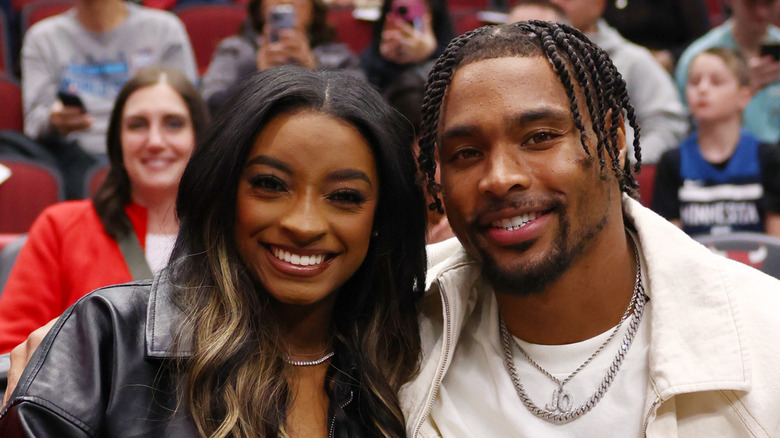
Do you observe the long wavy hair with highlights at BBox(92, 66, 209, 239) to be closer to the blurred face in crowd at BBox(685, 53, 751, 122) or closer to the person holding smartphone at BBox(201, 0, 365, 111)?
the person holding smartphone at BBox(201, 0, 365, 111)

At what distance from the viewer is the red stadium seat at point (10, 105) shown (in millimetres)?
4828

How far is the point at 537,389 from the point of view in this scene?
210 centimetres

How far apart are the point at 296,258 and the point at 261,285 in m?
0.14

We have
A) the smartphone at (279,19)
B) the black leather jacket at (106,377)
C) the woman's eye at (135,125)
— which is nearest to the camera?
the black leather jacket at (106,377)

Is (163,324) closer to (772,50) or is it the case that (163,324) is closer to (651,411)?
(651,411)

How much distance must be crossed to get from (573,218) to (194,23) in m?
4.17

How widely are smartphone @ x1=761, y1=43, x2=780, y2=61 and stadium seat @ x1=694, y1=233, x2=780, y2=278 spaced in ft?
8.27

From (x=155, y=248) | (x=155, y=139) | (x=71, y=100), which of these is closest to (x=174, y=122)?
(x=155, y=139)

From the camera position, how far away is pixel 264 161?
204cm

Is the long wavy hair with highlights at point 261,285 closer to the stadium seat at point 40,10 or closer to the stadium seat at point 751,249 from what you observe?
the stadium seat at point 751,249

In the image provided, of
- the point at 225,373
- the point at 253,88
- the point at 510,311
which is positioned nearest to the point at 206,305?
the point at 225,373

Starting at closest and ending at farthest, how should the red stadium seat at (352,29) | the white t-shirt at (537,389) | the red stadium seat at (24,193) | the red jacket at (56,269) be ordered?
the white t-shirt at (537,389)
the red jacket at (56,269)
the red stadium seat at (24,193)
the red stadium seat at (352,29)

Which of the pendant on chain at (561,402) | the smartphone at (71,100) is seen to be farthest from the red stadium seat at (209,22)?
the pendant on chain at (561,402)

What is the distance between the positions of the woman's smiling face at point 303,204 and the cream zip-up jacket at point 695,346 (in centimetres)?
31
